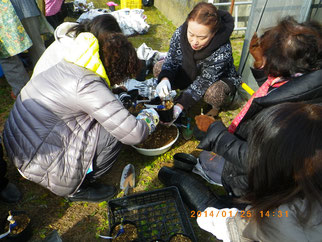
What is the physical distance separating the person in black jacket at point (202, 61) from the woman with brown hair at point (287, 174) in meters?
1.38

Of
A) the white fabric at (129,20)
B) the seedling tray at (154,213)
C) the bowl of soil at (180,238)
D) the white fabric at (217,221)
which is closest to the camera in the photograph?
the white fabric at (217,221)

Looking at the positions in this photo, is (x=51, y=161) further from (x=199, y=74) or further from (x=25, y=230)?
(x=199, y=74)

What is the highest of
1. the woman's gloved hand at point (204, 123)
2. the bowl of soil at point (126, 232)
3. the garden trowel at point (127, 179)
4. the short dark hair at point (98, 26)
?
the short dark hair at point (98, 26)

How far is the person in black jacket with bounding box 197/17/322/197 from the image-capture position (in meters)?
1.46

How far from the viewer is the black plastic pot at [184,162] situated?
7.38 ft

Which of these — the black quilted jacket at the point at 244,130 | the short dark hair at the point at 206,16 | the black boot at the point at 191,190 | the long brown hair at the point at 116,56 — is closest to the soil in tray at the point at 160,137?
the black boot at the point at 191,190

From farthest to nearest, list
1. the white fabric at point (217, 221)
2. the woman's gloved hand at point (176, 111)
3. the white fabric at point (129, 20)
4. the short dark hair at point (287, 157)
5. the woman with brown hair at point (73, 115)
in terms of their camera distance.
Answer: the white fabric at point (129, 20) < the woman's gloved hand at point (176, 111) < the woman with brown hair at point (73, 115) < the white fabric at point (217, 221) < the short dark hair at point (287, 157)

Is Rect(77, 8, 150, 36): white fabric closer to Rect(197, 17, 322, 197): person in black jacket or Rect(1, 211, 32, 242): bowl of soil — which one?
Rect(197, 17, 322, 197): person in black jacket

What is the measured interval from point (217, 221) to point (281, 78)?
1.14m

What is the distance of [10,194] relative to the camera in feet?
6.62

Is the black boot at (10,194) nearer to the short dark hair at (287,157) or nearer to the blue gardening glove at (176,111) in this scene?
the blue gardening glove at (176,111)

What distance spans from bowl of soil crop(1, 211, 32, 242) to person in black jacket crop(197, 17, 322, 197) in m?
1.53

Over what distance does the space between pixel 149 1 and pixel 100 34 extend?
6.13 metres

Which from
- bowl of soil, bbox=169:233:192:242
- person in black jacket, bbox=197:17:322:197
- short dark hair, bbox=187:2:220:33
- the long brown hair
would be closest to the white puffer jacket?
the long brown hair
